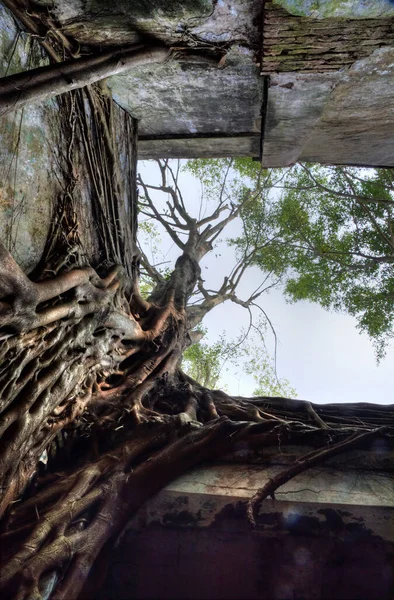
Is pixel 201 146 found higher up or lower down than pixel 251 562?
higher up

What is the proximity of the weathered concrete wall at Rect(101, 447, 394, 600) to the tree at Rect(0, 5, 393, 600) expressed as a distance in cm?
20

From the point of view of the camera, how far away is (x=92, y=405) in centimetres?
342

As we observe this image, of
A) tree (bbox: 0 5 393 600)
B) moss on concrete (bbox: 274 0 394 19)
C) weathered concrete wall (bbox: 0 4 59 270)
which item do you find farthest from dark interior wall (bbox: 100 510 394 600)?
moss on concrete (bbox: 274 0 394 19)

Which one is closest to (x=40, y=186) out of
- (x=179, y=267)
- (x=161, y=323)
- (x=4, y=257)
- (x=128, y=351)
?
(x=4, y=257)

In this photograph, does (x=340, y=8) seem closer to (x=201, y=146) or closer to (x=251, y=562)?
(x=201, y=146)

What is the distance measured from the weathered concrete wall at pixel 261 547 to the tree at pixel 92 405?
20 centimetres

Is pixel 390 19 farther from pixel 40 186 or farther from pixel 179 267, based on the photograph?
pixel 179 267

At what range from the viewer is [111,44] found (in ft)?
10.1

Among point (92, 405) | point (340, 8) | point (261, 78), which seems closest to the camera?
point (340, 8)

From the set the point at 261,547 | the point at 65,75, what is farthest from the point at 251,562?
the point at 65,75

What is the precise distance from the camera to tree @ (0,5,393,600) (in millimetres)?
2381

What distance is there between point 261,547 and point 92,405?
1.64m

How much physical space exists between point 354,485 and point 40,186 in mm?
3034

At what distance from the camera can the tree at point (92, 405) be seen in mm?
2381
